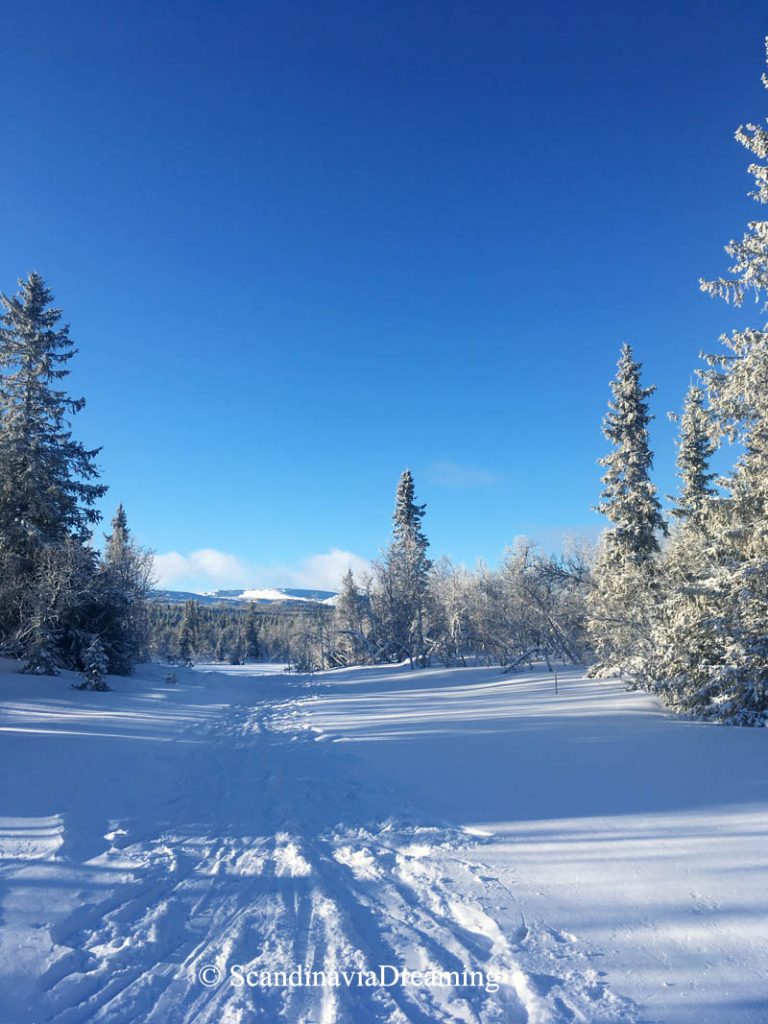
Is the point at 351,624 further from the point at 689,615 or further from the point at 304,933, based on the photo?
the point at 304,933

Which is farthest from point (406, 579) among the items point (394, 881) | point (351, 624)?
point (394, 881)

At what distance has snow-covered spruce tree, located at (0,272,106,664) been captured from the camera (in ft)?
61.8

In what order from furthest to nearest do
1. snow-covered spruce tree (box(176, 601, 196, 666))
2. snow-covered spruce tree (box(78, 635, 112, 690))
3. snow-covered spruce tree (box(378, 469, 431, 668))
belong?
snow-covered spruce tree (box(176, 601, 196, 666)) → snow-covered spruce tree (box(378, 469, 431, 668)) → snow-covered spruce tree (box(78, 635, 112, 690))

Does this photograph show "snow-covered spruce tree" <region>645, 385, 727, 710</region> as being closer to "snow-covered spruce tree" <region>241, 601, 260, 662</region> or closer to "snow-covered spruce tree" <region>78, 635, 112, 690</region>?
"snow-covered spruce tree" <region>78, 635, 112, 690</region>

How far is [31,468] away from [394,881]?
2043 centimetres

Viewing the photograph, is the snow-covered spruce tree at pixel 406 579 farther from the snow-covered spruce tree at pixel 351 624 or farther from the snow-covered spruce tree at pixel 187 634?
the snow-covered spruce tree at pixel 187 634

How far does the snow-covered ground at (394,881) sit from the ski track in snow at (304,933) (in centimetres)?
2

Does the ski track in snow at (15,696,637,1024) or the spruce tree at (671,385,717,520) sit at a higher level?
the spruce tree at (671,385,717,520)

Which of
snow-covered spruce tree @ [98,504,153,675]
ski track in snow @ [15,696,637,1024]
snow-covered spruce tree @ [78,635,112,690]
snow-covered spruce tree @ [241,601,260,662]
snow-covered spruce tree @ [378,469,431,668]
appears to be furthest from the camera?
snow-covered spruce tree @ [241,601,260,662]

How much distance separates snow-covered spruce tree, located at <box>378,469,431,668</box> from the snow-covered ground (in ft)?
91.9

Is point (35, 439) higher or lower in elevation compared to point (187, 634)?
higher

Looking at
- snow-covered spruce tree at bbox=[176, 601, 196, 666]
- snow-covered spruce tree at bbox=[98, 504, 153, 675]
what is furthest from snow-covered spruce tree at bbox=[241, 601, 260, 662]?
snow-covered spruce tree at bbox=[98, 504, 153, 675]

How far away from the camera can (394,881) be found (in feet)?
14.3

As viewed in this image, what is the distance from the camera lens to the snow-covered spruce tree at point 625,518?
51.9 feet
